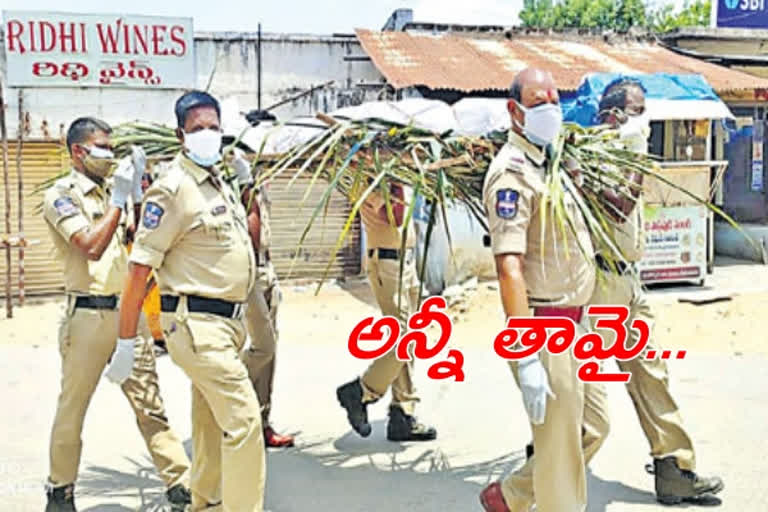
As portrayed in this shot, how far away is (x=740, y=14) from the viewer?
16.4 m

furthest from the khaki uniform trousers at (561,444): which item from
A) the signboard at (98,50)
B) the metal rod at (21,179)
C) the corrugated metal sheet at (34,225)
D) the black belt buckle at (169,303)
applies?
the signboard at (98,50)

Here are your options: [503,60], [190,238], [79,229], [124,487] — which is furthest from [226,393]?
[503,60]

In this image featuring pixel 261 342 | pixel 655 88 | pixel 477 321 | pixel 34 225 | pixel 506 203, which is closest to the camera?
pixel 506 203

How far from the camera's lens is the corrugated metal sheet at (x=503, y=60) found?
11.3 metres

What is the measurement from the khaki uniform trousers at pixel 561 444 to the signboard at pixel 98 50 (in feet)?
29.3

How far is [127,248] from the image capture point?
4359 mm

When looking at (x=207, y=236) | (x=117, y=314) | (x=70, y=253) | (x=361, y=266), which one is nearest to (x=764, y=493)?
(x=207, y=236)

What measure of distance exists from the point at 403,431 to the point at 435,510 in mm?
1055

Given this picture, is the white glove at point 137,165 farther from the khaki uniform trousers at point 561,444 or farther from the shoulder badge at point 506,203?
the khaki uniform trousers at point 561,444

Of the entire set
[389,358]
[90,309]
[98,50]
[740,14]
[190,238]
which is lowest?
[389,358]

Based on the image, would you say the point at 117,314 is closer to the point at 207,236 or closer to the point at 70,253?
the point at 70,253

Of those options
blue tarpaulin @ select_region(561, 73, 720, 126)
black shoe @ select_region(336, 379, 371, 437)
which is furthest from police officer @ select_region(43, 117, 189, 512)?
blue tarpaulin @ select_region(561, 73, 720, 126)

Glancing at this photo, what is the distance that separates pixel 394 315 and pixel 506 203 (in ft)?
6.73

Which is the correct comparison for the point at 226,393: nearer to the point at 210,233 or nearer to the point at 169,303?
the point at 169,303
